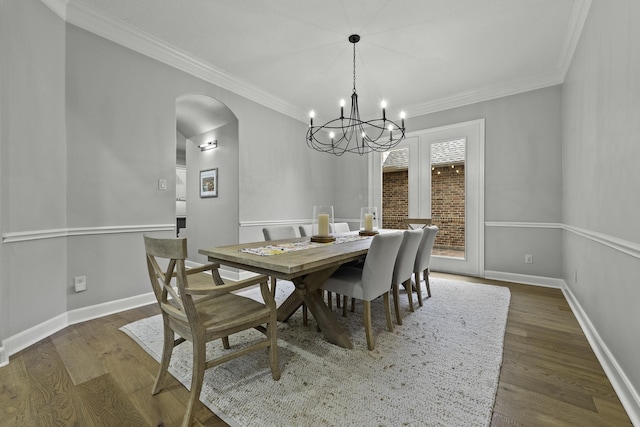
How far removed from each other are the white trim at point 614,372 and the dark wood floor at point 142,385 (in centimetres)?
3

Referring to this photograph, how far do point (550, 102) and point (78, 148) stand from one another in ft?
16.5

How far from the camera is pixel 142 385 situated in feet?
4.94

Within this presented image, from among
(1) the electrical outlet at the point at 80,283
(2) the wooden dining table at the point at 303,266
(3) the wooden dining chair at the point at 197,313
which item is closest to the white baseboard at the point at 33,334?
(1) the electrical outlet at the point at 80,283

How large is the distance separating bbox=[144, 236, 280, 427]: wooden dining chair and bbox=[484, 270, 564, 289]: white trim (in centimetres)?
346

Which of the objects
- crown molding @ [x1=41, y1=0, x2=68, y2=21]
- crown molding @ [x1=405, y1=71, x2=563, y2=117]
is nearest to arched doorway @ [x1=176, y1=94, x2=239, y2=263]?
crown molding @ [x1=41, y1=0, x2=68, y2=21]

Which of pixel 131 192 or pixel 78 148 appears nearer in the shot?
pixel 78 148

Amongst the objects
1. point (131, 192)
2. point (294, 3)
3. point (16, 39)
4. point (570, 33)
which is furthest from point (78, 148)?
point (570, 33)

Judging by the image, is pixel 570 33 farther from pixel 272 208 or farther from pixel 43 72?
pixel 43 72

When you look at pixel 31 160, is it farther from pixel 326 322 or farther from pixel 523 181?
pixel 523 181

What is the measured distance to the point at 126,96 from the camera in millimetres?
2615

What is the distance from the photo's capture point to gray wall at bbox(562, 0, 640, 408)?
1.36 metres

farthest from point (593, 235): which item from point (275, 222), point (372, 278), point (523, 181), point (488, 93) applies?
point (275, 222)

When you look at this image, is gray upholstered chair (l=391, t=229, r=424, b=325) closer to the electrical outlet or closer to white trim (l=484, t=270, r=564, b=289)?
white trim (l=484, t=270, r=564, b=289)

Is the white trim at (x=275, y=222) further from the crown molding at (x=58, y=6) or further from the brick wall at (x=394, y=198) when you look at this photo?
the crown molding at (x=58, y=6)
